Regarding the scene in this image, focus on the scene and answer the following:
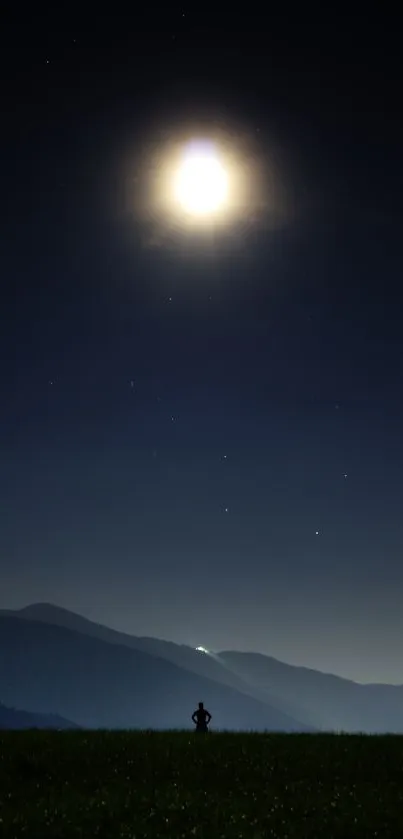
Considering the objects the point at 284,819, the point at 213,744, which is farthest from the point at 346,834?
the point at 213,744

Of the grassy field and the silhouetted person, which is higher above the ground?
the silhouetted person

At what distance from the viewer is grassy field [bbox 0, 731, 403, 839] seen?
2139 centimetres

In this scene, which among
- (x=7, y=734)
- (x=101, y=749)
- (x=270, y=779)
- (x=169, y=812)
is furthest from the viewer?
(x=7, y=734)

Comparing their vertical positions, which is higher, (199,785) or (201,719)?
(201,719)

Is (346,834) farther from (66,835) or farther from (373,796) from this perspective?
(66,835)

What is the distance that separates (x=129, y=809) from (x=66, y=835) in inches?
92.2

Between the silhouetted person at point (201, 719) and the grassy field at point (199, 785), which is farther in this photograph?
the silhouetted person at point (201, 719)

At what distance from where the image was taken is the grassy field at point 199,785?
21.4m

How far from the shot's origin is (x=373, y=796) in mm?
24453

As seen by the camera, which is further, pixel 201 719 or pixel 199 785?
pixel 201 719

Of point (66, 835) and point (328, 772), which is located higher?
point (328, 772)

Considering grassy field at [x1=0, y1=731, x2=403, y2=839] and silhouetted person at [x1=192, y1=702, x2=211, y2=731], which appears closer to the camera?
grassy field at [x1=0, y1=731, x2=403, y2=839]

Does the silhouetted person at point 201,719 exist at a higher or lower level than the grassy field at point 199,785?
higher

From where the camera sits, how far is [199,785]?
25219 mm
